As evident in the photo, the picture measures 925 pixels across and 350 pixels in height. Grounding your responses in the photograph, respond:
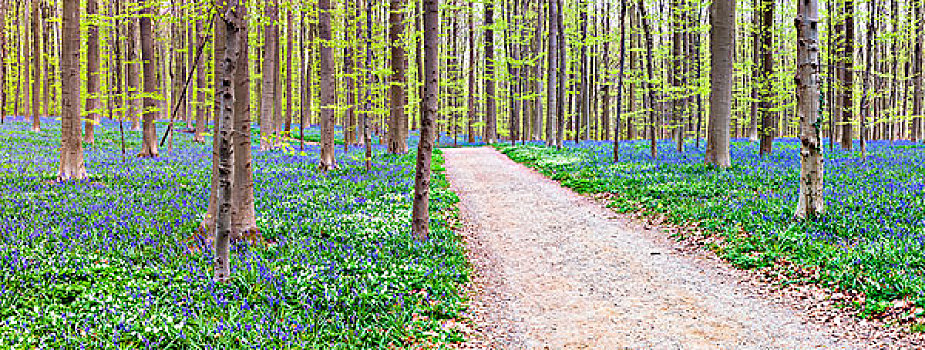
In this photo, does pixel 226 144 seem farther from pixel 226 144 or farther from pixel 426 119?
pixel 426 119

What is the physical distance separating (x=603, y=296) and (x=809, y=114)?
539 cm

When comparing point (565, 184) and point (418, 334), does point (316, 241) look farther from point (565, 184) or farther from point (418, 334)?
point (565, 184)

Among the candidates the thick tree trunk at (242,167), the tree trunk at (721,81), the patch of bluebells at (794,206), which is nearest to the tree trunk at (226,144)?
the thick tree trunk at (242,167)

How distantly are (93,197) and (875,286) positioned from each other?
13.2 meters

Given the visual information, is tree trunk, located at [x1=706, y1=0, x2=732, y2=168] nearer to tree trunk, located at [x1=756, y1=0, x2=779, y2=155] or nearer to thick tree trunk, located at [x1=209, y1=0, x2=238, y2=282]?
tree trunk, located at [x1=756, y1=0, x2=779, y2=155]

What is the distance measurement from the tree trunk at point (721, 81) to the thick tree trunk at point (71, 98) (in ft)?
57.2

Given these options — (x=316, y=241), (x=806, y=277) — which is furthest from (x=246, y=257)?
(x=806, y=277)

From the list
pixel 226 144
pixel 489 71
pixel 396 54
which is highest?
pixel 489 71

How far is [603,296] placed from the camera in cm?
727

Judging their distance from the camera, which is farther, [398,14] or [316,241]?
[398,14]

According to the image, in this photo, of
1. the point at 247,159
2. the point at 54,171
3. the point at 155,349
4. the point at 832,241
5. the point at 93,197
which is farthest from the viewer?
the point at 54,171

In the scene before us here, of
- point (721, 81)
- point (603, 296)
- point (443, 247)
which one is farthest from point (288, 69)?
point (603, 296)

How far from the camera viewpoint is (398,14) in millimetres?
18844

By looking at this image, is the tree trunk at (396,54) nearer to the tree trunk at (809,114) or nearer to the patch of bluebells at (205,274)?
the patch of bluebells at (205,274)
